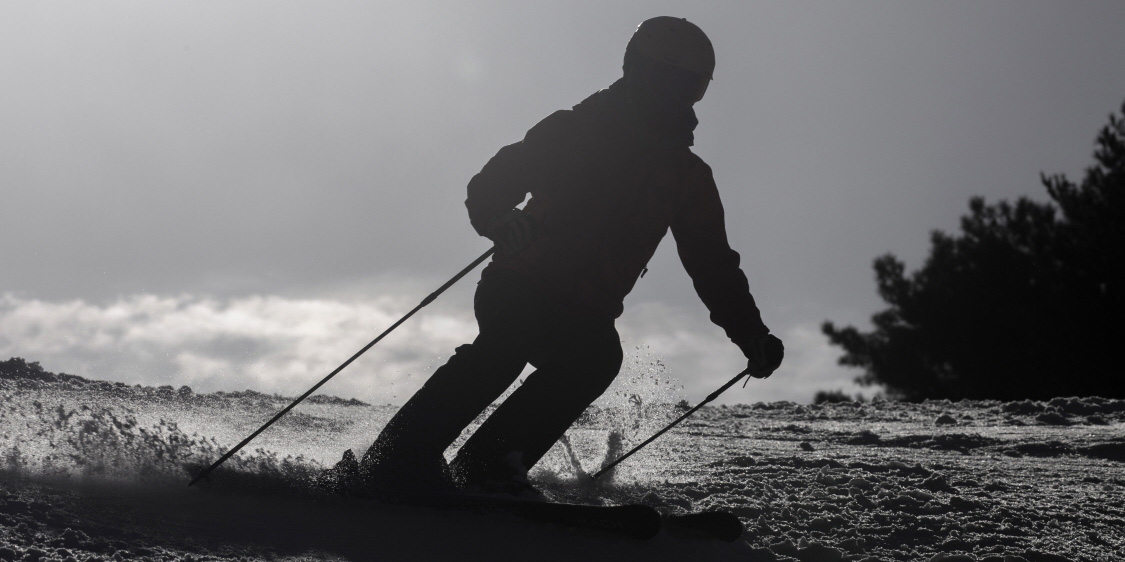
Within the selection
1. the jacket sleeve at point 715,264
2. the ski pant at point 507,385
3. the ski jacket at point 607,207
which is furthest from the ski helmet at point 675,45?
the ski pant at point 507,385

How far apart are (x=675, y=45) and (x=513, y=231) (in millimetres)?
962

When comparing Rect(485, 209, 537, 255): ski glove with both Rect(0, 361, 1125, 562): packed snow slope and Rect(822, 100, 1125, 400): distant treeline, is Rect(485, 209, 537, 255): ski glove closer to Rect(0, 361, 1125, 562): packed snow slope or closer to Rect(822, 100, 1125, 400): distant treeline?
Rect(0, 361, 1125, 562): packed snow slope

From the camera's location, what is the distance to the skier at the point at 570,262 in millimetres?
3795

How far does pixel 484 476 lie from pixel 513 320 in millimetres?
552

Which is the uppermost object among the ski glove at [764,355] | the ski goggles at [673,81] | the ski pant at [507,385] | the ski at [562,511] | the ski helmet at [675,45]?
the ski helmet at [675,45]

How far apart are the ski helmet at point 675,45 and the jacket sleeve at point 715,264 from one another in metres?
0.36

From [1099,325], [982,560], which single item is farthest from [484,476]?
[1099,325]

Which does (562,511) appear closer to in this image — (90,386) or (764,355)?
(764,355)

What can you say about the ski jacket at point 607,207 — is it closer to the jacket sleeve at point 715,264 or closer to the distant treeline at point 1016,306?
the jacket sleeve at point 715,264

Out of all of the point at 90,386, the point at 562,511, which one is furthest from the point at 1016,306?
the point at 562,511

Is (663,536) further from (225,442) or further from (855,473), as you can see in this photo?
(225,442)

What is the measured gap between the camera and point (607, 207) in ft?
12.9

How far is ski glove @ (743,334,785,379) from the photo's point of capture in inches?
165

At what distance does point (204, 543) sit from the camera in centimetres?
296
